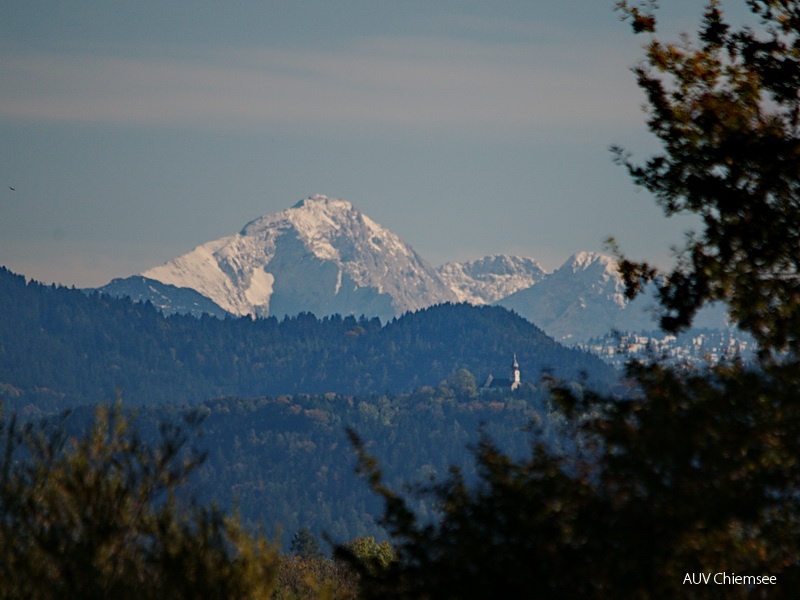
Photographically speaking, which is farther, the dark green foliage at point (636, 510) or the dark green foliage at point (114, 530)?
the dark green foliage at point (114, 530)

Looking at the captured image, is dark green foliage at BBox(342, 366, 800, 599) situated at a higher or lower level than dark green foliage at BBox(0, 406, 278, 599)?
higher

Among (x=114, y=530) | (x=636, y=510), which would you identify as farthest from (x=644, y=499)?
(x=114, y=530)

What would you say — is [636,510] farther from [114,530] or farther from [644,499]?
[114,530]

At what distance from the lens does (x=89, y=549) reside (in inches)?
902

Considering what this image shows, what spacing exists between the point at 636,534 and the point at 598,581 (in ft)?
2.64

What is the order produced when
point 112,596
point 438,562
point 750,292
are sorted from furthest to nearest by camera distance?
point 750,292 → point 112,596 → point 438,562

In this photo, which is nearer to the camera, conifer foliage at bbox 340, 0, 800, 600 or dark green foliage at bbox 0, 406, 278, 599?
conifer foliage at bbox 340, 0, 800, 600

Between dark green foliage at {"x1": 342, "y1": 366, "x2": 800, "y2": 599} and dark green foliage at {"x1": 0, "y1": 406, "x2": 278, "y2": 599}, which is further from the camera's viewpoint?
dark green foliage at {"x1": 0, "y1": 406, "x2": 278, "y2": 599}

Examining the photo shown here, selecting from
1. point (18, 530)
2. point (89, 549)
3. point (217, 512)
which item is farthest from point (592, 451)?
point (18, 530)

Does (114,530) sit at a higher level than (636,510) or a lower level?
lower

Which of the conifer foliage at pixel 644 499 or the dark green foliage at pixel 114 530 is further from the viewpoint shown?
the dark green foliage at pixel 114 530

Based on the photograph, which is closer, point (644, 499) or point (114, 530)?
point (644, 499)

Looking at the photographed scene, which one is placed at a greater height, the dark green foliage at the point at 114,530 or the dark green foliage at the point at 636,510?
the dark green foliage at the point at 636,510

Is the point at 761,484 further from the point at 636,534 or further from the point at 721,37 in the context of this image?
the point at 721,37
